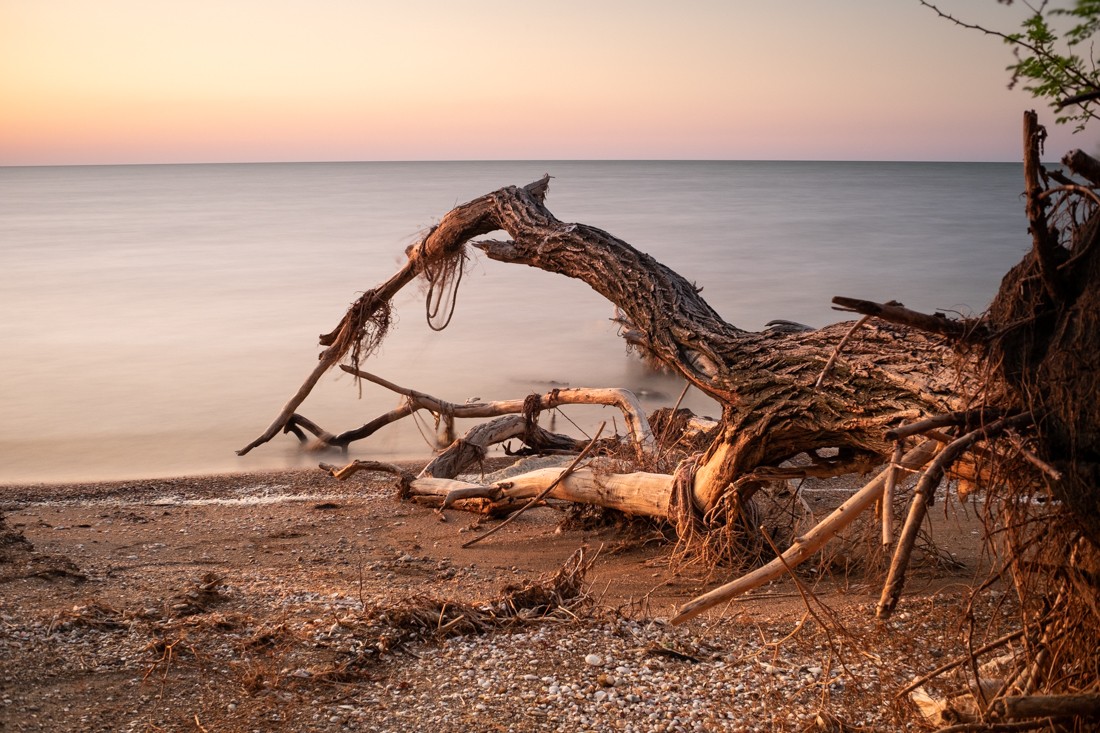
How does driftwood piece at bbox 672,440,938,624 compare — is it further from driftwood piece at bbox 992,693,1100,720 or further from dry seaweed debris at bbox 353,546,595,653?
dry seaweed debris at bbox 353,546,595,653

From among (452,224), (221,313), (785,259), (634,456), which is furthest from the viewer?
(785,259)

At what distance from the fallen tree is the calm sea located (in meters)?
0.26

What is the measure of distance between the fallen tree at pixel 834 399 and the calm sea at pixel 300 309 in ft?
0.86

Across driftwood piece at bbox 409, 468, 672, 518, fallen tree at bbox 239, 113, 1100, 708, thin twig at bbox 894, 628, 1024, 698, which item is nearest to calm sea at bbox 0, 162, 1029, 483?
fallen tree at bbox 239, 113, 1100, 708

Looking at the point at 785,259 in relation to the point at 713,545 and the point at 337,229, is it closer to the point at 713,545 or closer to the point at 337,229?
the point at 337,229

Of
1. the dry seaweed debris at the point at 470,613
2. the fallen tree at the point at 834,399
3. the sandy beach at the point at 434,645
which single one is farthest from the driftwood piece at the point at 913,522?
the dry seaweed debris at the point at 470,613

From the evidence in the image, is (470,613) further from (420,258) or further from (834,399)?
(420,258)

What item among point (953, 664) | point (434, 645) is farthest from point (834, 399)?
point (434, 645)

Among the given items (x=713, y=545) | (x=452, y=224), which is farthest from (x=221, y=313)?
(x=713, y=545)

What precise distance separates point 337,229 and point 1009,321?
32638 millimetres

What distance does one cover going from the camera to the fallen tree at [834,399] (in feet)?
7.86

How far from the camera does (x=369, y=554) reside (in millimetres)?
5566

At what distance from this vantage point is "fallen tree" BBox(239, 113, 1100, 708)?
239 cm

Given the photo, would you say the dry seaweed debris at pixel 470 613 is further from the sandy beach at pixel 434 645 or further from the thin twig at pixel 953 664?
the thin twig at pixel 953 664
